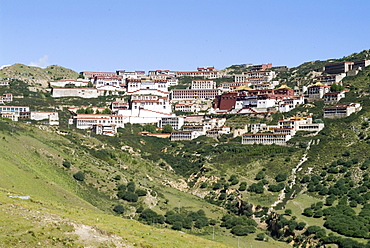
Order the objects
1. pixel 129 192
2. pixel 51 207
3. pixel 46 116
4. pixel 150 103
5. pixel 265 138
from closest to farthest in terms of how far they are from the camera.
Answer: pixel 51 207
pixel 129 192
pixel 265 138
pixel 46 116
pixel 150 103

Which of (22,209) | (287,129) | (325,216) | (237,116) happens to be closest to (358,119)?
(287,129)

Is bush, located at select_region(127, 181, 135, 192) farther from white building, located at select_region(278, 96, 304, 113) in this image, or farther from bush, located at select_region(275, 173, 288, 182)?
white building, located at select_region(278, 96, 304, 113)

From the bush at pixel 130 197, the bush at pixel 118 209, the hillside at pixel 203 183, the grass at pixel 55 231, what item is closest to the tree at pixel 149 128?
the hillside at pixel 203 183

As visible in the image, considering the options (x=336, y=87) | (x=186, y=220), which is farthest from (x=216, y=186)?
(x=336, y=87)

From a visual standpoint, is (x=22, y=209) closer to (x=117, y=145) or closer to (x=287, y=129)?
(x=117, y=145)

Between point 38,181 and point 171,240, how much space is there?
29946 millimetres

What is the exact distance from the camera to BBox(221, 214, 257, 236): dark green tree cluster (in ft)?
315

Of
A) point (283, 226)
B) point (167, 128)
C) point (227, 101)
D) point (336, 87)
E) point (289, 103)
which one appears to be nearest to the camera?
point (283, 226)

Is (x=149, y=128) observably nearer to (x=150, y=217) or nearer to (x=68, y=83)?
(x=68, y=83)

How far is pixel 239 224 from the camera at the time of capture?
98.6 m

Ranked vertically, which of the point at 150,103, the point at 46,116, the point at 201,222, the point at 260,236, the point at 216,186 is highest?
the point at 150,103

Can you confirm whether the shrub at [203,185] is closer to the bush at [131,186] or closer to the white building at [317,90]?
the bush at [131,186]

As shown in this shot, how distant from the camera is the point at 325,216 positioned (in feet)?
329

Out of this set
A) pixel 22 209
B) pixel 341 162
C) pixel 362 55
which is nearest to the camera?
pixel 22 209
